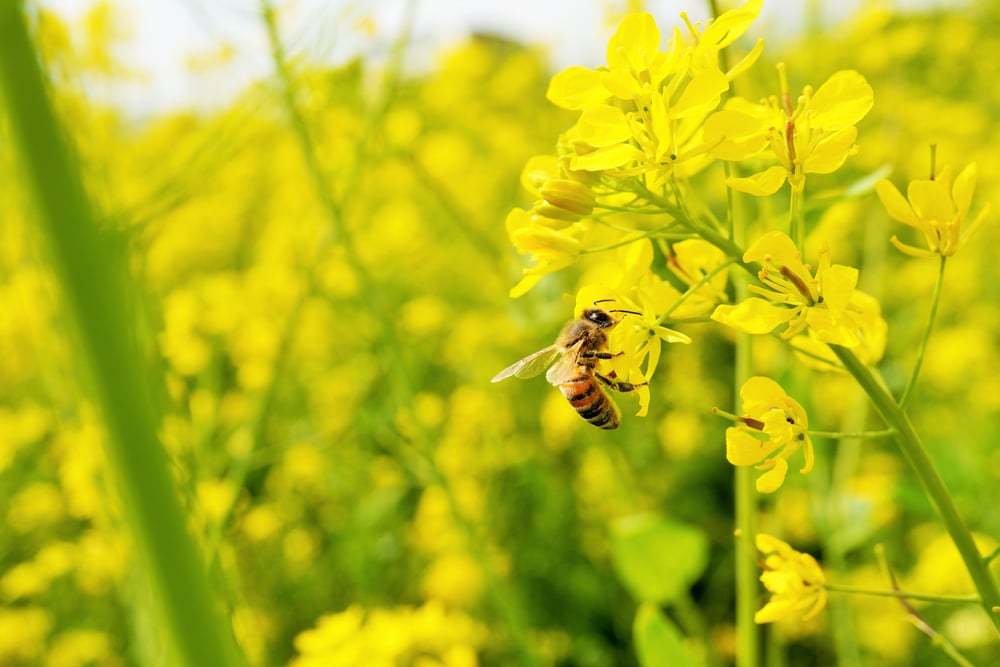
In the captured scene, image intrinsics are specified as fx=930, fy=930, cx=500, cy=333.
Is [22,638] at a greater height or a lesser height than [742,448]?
lesser

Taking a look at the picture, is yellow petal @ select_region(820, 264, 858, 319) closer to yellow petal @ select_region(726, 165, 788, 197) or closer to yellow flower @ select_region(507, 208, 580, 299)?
yellow petal @ select_region(726, 165, 788, 197)

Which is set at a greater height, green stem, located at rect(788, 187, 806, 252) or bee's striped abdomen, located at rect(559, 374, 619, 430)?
green stem, located at rect(788, 187, 806, 252)

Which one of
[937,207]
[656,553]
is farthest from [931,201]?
[656,553]

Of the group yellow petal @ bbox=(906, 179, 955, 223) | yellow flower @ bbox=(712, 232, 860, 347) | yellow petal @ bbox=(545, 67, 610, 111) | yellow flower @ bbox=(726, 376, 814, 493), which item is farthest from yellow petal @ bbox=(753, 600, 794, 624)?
yellow petal @ bbox=(545, 67, 610, 111)

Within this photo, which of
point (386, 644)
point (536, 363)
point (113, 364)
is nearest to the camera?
point (113, 364)

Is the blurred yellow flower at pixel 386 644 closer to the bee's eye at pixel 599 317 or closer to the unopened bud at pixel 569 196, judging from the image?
the bee's eye at pixel 599 317

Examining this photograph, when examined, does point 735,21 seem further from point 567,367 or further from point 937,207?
point 567,367

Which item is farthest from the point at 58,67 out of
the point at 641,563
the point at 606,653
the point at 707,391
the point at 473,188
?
the point at 473,188
